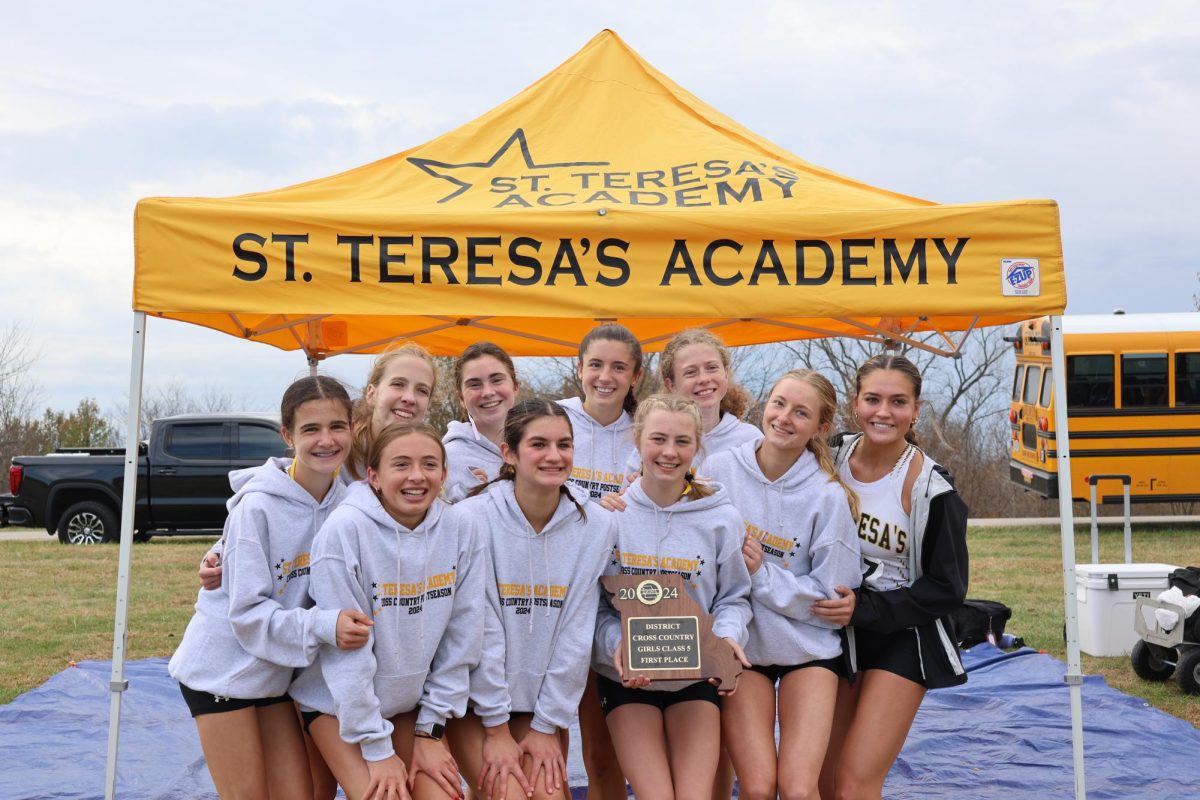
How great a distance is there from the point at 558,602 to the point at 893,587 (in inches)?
46.3

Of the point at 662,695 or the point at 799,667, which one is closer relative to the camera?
the point at 662,695

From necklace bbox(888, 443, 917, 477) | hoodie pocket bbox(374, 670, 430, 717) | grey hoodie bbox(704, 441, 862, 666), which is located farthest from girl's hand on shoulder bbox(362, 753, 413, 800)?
necklace bbox(888, 443, 917, 477)

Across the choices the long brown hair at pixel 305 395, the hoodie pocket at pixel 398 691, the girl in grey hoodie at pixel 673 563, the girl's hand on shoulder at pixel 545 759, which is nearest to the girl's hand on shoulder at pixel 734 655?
the girl in grey hoodie at pixel 673 563

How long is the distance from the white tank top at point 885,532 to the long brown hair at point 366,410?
66.0 inches

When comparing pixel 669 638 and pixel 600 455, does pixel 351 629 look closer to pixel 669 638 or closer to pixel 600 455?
pixel 669 638

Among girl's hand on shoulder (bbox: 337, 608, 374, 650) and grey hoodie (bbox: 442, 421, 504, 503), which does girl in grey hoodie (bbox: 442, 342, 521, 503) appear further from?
girl's hand on shoulder (bbox: 337, 608, 374, 650)

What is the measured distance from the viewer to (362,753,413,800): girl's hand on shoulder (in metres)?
3.20

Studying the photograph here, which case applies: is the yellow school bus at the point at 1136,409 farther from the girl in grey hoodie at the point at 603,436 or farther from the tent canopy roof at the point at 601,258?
Answer: the girl in grey hoodie at the point at 603,436

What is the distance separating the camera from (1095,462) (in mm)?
14062

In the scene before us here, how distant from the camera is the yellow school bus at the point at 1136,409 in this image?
46.2 feet

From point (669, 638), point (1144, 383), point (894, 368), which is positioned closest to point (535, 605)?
point (669, 638)

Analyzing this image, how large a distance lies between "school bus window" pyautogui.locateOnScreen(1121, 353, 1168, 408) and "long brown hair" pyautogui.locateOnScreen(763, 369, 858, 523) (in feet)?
39.4

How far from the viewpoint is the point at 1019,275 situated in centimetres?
420

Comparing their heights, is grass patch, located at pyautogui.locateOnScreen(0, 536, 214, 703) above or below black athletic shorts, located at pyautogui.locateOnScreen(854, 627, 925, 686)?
below
